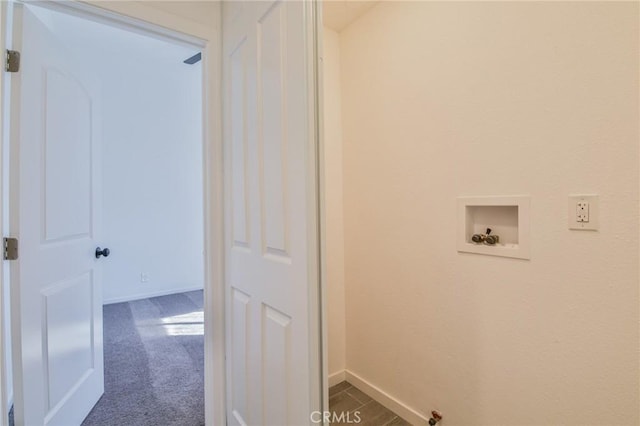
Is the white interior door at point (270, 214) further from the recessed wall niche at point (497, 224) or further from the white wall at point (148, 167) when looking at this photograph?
the white wall at point (148, 167)

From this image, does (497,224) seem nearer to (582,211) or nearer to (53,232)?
(582,211)

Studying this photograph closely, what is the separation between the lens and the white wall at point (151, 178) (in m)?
3.88

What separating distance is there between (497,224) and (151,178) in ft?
14.0

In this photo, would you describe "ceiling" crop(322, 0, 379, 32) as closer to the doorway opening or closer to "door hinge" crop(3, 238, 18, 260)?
the doorway opening

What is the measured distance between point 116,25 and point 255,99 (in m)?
0.82

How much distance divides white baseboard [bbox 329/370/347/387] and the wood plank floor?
0.03m

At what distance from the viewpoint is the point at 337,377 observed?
213cm

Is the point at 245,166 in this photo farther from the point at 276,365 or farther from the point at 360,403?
the point at 360,403

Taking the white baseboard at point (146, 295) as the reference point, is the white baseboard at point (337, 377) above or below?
below

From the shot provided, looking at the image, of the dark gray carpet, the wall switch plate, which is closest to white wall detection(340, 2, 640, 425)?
the wall switch plate

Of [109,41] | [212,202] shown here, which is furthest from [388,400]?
[109,41]

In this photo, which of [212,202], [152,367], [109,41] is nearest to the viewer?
[212,202]

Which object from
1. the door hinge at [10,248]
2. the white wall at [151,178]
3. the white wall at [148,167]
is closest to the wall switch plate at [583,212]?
the door hinge at [10,248]

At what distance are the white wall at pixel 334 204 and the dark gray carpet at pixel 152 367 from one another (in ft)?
3.10
